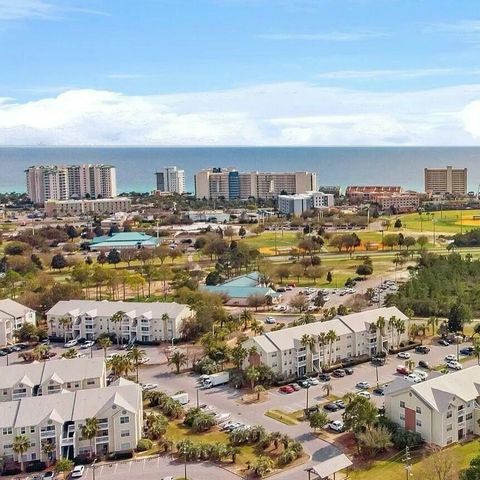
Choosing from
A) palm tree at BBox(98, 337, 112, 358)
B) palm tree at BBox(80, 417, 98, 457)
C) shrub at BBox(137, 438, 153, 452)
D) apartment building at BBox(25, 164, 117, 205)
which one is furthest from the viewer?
apartment building at BBox(25, 164, 117, 205)

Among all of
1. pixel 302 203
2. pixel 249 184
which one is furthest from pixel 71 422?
pixel 249 184

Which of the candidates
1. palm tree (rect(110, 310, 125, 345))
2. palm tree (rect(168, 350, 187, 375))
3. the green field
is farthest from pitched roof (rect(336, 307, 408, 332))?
the green field

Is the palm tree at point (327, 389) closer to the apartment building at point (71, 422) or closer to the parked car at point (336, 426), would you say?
the parked car at point (336, 426)

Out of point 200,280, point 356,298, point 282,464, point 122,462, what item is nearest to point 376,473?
point 282,464

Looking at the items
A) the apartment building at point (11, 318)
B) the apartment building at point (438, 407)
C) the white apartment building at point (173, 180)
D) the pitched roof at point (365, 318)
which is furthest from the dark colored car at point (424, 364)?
the white apartment building at point (173, 180)

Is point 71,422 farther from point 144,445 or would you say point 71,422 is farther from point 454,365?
point 454,365

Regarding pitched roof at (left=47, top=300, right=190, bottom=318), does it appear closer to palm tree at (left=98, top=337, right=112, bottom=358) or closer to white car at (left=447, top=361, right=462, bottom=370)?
palm tree at (left=98, top=337, right=112, bottom=358)
